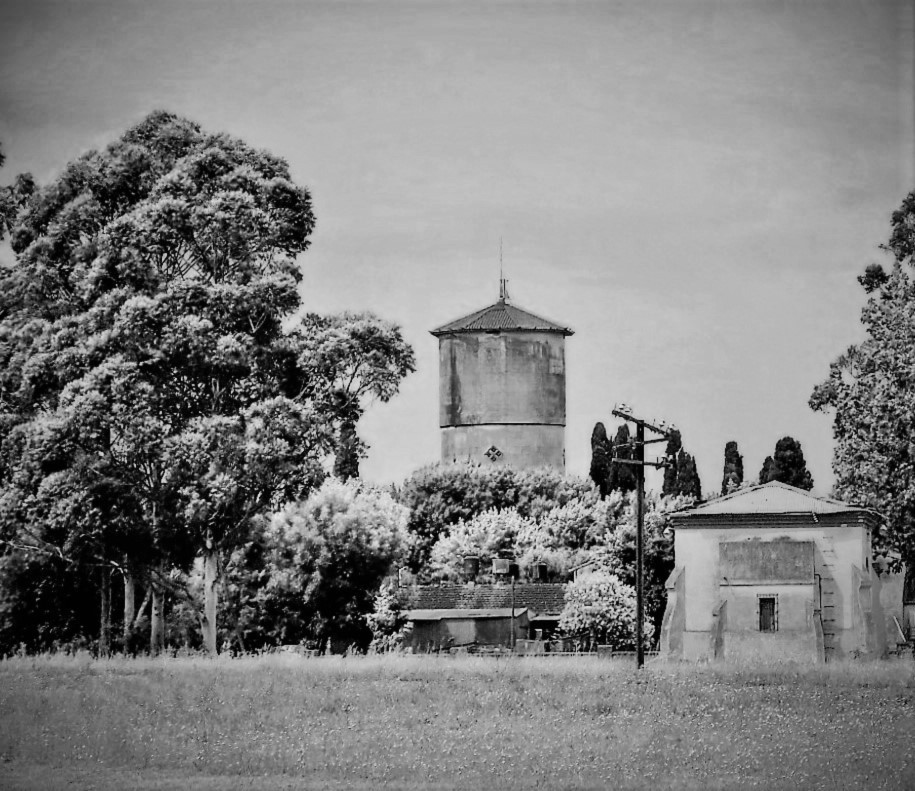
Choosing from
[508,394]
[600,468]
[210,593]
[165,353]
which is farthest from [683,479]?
[165,353]

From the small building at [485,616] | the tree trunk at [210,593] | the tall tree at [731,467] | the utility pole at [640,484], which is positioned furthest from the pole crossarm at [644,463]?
the tall tree at [731,467]

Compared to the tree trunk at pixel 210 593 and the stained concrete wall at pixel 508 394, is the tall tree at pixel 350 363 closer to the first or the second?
the tree trunk at pixel 210 593

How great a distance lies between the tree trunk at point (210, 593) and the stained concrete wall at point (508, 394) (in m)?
35.4

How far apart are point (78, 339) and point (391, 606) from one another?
542 inches

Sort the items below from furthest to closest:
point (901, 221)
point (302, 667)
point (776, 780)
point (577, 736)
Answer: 1. point (901, 221)
2. point (302, 667)
3. point (577, 736)
4. point (776, 780)

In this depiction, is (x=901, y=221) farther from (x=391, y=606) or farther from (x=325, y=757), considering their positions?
(x=325, y=757)

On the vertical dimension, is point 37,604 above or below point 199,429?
below

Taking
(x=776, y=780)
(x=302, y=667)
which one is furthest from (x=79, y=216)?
(x=776, y=780)

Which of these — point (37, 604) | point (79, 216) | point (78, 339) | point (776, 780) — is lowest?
point (776, 780)

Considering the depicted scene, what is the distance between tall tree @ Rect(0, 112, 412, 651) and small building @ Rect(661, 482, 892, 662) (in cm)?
1276

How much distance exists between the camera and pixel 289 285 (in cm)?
3269

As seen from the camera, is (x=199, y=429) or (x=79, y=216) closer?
(x=199, y=429)

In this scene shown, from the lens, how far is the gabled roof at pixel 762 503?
42.0 m

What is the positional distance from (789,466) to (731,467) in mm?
6111
